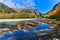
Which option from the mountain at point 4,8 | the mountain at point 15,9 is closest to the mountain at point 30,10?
the mountain at point 15,9

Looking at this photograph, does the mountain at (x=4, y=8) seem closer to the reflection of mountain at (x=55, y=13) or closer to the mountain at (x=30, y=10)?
the mountain at (x=30, y=10)

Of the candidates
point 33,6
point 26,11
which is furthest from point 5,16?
point 33,6

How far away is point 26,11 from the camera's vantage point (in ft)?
8.07

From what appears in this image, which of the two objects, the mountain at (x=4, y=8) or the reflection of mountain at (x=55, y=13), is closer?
the mountain at (x=4, y=8)

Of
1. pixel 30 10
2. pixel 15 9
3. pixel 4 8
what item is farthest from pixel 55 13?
pixel 4 8

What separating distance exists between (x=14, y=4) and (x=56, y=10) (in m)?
0.85

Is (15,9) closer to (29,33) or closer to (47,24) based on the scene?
(29,33)

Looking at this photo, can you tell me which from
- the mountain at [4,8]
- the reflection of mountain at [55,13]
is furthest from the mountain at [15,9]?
the reflection of mountain at [55,13]

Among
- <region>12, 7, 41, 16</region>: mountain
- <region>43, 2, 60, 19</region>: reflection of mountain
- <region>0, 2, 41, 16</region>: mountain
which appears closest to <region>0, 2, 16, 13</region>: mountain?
<region>0, 2, 41, 16</region>: mountain

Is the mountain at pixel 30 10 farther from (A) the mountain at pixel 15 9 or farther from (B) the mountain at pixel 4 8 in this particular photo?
(B) the mountain at pixel 4 8

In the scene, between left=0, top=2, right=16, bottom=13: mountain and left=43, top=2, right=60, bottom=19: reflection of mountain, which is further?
left=43, top=2, right=60, bottom=19: reflection of mountain

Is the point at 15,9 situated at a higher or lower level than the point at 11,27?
higher

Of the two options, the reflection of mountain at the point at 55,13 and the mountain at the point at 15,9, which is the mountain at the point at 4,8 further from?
the reflection of mountain at the point at 55,13

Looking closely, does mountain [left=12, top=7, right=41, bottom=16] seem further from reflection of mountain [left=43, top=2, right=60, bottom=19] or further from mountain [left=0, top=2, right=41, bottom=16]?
reflection of mountain [left=43, top=2, right=60, bottom=19]
